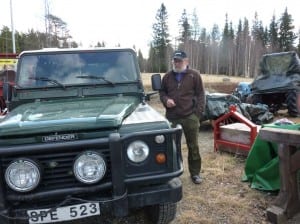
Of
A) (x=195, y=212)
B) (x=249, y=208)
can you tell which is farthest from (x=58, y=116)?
(x=249, y=208)

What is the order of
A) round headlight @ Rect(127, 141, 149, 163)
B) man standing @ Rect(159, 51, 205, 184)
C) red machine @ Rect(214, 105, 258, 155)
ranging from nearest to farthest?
round headlight @ Rect(127, 141, 149, 163), man standing @ Rect(159, 51, 205, 184), red machine @ Rect(214, 105, 258, 155)

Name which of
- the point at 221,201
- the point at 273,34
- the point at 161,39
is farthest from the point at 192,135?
the point at 273,34

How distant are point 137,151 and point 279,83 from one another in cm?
950

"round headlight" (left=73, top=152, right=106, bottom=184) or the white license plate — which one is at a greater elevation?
"round headlight" (left=73, top=152, right=106, bottom=184)

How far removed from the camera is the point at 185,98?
4.99 metres

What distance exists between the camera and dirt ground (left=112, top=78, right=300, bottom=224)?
4.02 m

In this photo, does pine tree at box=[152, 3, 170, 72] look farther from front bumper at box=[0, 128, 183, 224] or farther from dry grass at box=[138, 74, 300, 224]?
front bumper at box=[0, 128, 183, 224]

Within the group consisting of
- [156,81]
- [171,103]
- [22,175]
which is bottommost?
[22,175]

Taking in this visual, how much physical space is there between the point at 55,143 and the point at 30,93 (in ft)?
5.35


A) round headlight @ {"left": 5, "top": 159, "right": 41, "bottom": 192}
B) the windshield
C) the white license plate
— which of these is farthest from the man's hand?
round headlight @ {"left": 5, "top": 159, "right": 41, "bottom": 192}

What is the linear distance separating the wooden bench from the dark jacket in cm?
124

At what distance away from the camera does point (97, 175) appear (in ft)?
9.85

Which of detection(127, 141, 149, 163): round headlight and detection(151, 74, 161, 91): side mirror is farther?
detection(151, 74, 161, 91): side mirror

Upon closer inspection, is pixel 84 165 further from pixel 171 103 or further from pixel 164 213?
pixel 171 103
